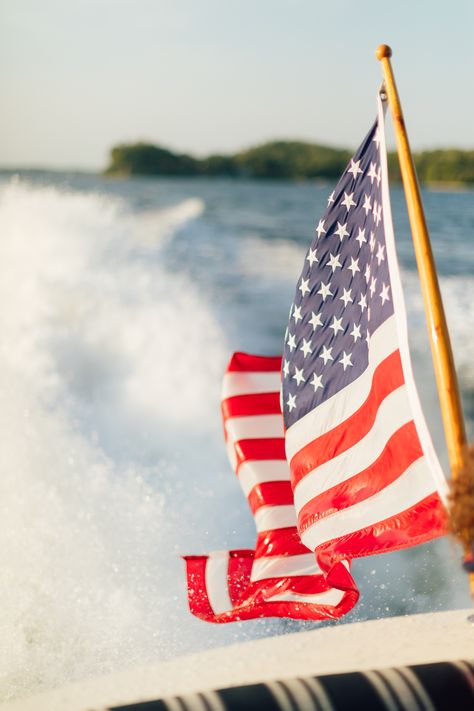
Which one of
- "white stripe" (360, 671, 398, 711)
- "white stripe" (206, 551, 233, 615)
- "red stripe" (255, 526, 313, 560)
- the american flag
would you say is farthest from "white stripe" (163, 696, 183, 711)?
"red stripe" (255, 526, 313, 560)

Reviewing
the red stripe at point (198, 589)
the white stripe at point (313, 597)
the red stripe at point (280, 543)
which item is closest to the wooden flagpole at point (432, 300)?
the white stripe at point (313, 597)

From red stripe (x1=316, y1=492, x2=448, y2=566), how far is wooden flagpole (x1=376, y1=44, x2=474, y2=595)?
0.63 ft

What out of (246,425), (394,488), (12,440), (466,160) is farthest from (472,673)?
(466,160)

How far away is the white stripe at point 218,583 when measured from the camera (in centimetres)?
380

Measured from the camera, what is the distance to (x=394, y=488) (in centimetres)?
305

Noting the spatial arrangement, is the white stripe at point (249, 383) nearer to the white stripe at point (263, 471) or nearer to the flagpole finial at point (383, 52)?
the white stripe at point (263, 471)

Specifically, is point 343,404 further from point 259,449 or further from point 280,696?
point 280,696

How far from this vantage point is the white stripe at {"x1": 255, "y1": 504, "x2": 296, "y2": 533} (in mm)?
3914

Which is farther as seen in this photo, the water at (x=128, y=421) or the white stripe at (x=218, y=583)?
the water at (x=128, y=421)

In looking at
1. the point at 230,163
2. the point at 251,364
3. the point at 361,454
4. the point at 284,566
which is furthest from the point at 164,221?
the point at 230,163

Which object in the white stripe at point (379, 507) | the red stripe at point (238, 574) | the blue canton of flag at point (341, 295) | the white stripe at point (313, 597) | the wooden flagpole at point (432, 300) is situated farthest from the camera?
the red stripe at point (238, 574)

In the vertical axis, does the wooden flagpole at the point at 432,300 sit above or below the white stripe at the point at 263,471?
above

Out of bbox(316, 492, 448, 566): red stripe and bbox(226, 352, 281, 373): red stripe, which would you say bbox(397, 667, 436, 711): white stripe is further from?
bbox(226, 352, 281, 373): red stripe

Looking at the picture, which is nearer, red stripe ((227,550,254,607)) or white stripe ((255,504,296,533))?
red stripe ((227,550,254,607))
